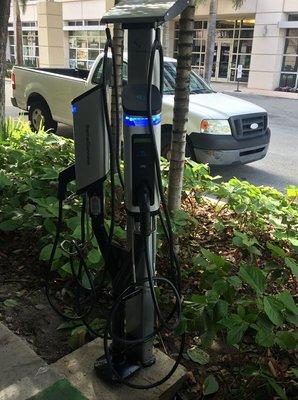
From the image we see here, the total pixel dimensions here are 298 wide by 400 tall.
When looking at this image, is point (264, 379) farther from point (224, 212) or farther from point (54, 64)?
point (54, 64)

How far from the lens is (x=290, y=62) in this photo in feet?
70.7

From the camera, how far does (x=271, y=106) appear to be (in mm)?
16094

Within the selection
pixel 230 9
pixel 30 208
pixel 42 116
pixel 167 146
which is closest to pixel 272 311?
pixel 30 208

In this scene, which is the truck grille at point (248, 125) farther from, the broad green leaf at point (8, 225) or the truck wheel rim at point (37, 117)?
→ the truck wheel rim at point (37, 117)

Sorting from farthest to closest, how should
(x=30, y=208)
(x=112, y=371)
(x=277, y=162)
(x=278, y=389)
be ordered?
(x=277, y=162) → (x=30, y=208) → (x=112, y=371) → (x=278, y=389)

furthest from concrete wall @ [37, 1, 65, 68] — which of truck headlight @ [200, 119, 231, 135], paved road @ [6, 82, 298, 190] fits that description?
truck headlight @ [200, 119, 231, 135]

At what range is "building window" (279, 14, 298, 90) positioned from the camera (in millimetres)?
21016

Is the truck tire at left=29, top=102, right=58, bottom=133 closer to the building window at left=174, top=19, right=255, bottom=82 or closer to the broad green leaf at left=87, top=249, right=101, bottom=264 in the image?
the broad green leaf at left=87, top=249, right=101, bottom=264

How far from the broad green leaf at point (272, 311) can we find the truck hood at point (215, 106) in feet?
14.2

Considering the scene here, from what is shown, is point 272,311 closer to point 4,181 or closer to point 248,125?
point 4,181

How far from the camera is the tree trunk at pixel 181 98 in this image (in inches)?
107

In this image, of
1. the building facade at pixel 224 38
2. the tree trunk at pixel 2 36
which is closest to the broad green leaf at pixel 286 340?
the tree trunk at pixel 2 36

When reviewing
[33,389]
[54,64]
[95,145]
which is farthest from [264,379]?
[54,64]

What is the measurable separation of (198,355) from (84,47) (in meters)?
28.9
